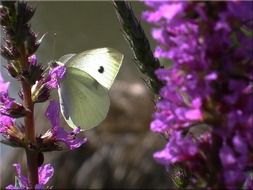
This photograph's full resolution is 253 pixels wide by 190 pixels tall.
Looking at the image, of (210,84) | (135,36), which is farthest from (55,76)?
(210,84)

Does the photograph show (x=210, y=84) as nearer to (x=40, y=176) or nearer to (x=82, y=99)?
(x=40, y=176)

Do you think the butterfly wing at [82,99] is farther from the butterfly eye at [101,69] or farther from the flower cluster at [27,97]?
the flower cluster at [27,97]

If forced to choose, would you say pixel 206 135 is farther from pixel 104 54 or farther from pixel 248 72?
pixel 104 54

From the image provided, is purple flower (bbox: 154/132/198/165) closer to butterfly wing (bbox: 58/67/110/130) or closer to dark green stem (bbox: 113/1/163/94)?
dark green stem (bbox: 113/1/163/94)

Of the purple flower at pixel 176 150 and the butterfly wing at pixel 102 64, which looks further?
the butterfly wing at pixel 102 64

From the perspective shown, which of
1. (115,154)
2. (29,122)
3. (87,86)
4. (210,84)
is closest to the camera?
(210,84)

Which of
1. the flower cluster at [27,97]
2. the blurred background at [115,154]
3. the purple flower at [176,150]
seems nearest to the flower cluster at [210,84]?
the purple flower at [176,150]
